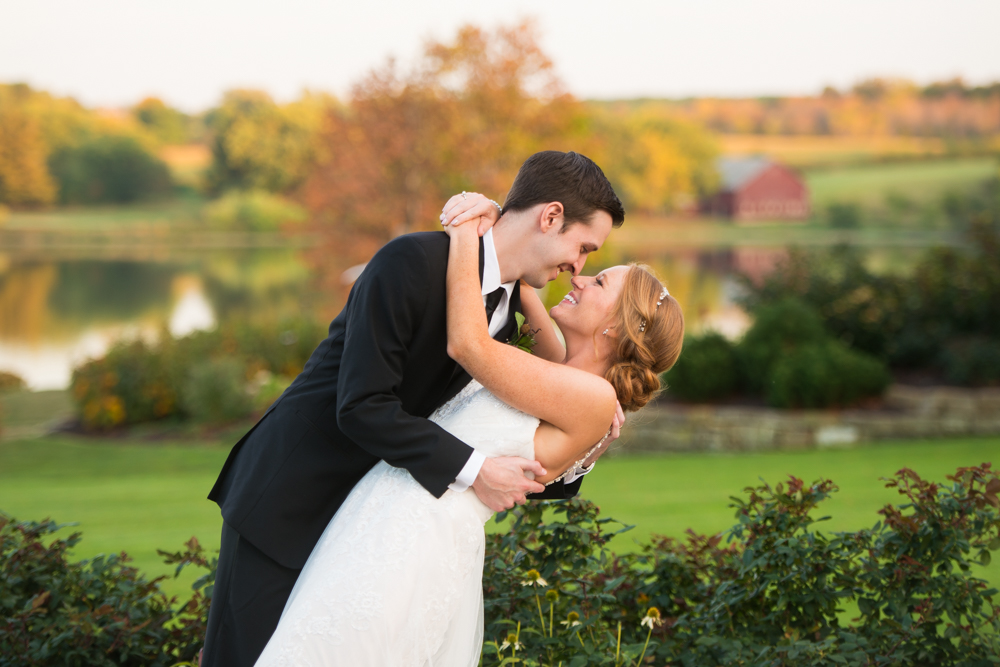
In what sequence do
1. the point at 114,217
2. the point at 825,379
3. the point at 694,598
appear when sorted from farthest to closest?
the point at 114,217 < the point at 825,379 < the point at 694,598

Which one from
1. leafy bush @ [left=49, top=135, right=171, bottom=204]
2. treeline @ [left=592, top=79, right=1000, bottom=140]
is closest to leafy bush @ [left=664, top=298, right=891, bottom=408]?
treeline @ [left=592, top=79, right=1000, bottom=140]

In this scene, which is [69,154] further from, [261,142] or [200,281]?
[200,281]

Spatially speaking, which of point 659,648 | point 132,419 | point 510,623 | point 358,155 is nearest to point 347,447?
point 510,623

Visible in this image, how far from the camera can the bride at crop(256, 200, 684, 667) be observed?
6.57 feet

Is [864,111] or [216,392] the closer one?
[216,392]

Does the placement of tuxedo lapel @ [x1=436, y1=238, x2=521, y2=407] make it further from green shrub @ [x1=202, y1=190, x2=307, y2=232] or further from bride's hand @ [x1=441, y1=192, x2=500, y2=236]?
green shrub @ [x1=202, y1=190, x2=307, y2=232]

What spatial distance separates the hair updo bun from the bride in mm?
193

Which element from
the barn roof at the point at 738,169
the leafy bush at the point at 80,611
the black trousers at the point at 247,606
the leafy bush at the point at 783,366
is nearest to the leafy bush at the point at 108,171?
the barn roof at the point at 738,169

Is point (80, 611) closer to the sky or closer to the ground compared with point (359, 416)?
closer to the ground

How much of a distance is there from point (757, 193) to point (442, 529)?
53644 mm

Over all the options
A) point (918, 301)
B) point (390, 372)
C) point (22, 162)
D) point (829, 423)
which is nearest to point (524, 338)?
point (390, 372)

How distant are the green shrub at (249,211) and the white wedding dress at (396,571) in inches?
1858

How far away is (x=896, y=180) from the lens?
51062 mm

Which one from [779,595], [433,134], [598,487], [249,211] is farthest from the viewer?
[249,211]
